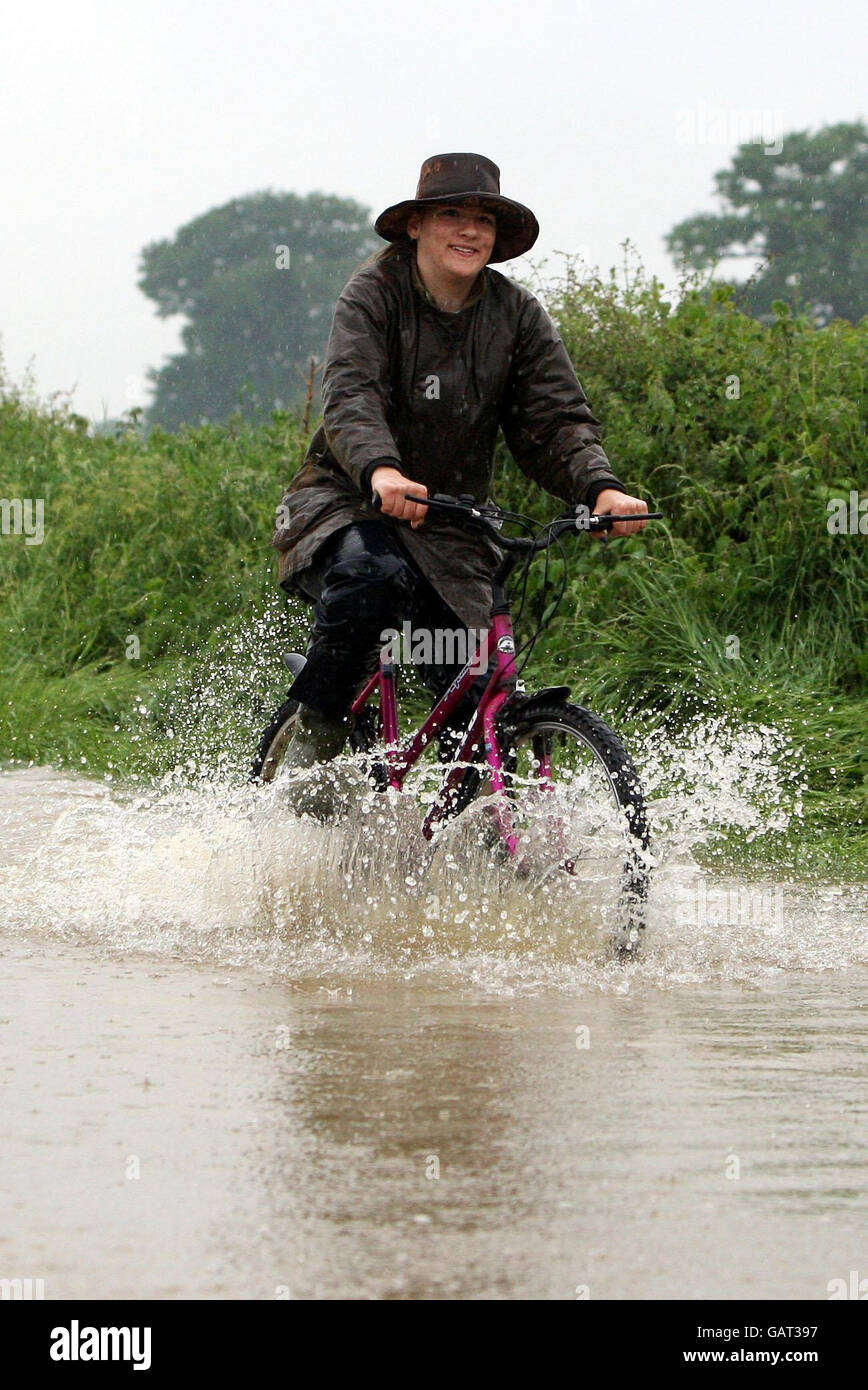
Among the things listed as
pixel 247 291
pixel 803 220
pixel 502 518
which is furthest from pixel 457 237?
pixel 247 291

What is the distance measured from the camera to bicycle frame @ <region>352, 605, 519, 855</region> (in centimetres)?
492

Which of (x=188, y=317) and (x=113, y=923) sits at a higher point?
(x=188, y=317)

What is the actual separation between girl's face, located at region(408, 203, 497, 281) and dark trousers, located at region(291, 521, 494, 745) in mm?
765

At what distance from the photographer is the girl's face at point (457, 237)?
4.98m

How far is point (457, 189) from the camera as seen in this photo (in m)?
4.95

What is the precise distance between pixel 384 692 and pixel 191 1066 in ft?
7.36

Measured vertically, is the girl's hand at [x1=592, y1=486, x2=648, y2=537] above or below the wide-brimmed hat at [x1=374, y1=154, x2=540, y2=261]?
below

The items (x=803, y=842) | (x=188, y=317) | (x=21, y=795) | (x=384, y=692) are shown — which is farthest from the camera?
(x=188, y=317)

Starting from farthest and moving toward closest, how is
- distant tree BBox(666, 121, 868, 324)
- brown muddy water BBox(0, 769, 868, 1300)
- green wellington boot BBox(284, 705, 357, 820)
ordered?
distant tree BBox(666, 121, 868, 324) < green wellington boot BBox(284, 705, 357, 820) < brown muddy water BBox(0, 769, 868, 1300)

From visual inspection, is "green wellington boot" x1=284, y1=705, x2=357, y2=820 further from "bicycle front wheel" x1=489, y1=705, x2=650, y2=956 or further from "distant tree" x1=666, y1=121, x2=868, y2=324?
"distant tree" x1=666, y1=121, x2=868, y2=324

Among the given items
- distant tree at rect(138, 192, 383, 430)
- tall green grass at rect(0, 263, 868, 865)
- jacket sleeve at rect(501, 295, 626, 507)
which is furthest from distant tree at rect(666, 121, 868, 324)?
jacket sleeve at rect(501, 295, 626, 507)

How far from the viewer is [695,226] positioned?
4797 cm
